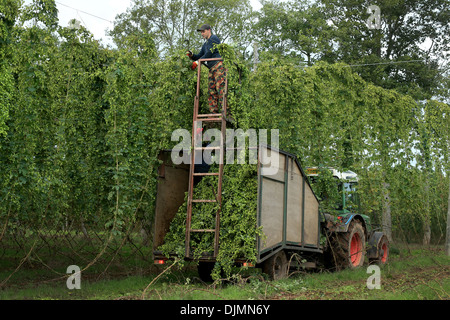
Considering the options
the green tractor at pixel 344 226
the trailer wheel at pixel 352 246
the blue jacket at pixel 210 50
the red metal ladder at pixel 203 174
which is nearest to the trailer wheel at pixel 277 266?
the red metal ladder at pixel 203 174

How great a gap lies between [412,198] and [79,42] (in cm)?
1425

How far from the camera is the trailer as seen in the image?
8.90m

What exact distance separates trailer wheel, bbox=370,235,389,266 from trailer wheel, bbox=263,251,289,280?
4.92m

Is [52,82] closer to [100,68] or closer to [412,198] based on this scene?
[100,68]

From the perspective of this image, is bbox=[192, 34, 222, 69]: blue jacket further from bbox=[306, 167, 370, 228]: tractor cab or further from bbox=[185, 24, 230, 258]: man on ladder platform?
bbox=[306, 167, 370, 228]: tractor cab

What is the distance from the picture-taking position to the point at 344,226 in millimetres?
12227

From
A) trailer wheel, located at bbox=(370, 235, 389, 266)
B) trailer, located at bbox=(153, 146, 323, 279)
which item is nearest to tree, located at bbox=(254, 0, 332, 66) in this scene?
trailer wheel, located at bbox=(370, 235, 389, 266)

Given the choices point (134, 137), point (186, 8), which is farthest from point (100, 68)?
point (186, 8)

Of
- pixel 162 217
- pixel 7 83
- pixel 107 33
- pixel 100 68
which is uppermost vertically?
pixel 107 33

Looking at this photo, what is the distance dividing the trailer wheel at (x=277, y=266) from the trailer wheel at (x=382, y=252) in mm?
4918

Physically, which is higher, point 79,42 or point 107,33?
point 107,33

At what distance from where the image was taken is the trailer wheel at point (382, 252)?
1396 cm

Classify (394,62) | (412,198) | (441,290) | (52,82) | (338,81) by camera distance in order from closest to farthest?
(441,290)
(52,82)
(338,81)
(412,198)
(394,62)

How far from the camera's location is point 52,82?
9.72 metres
